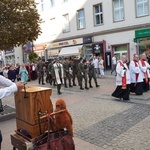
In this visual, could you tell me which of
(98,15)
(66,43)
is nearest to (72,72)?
(98,15)

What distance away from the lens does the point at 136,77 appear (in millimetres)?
9766

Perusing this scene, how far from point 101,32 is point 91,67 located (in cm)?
1232

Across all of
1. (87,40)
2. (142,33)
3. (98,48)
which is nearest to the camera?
(142,33)

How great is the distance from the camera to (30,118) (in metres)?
3.43

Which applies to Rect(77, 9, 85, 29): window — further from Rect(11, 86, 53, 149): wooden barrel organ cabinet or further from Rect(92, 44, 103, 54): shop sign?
Rect(11, 86, 53, 149): wooden barrel organ cabinet

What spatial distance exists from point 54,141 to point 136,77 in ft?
23.5

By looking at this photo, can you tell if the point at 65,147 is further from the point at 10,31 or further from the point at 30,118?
the point at 10,31

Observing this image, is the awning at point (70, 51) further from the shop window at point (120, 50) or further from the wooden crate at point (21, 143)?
the wooden crate at point (21, 143)

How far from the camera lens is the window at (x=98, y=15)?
24.8 m

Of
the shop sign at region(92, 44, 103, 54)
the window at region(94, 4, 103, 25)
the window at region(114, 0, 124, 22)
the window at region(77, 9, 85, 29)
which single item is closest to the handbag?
the window at region(114, 0, 124, 22)

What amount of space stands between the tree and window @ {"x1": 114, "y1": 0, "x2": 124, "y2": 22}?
47.9 feet

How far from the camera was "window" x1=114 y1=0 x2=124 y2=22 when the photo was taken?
75.7 ft

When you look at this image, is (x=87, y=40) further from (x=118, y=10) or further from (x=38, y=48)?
(x=38, y=48)

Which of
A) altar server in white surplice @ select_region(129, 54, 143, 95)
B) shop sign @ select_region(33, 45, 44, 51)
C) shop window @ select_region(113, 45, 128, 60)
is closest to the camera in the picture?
altar server in white surplice @ select_region(129, 54, 143, 95)
